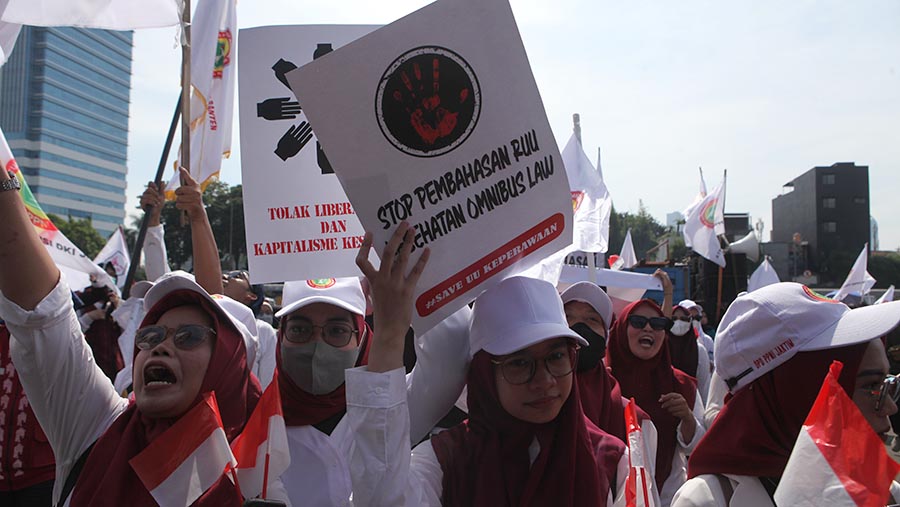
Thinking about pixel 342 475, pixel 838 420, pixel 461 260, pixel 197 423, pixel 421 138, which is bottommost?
pixel 342 475

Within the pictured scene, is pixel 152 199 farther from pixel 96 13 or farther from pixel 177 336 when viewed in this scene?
pixel 177 336

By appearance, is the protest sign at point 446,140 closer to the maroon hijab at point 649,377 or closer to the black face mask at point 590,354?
the black face mask at point 590,354

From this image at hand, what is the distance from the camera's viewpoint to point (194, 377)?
2.09 metres

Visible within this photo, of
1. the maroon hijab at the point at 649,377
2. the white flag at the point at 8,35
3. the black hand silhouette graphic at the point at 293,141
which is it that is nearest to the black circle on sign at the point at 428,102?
the black hand silhouette graphic at the point at 293,141

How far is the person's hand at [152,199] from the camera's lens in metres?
3.96

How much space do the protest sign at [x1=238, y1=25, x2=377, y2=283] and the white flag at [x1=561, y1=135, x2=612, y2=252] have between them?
10.5 ft

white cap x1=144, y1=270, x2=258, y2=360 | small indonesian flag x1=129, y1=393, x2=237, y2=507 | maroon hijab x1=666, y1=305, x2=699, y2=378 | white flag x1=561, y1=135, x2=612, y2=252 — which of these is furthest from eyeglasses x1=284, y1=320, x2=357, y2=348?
maroon hijab x1=666, y1=305, x2=699, y2=378

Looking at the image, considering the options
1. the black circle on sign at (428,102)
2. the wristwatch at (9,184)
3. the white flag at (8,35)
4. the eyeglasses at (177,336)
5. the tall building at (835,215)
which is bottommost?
the eyeglasses at (177,336)

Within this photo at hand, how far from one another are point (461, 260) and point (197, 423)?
0.87 m

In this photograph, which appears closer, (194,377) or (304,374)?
(194,377)

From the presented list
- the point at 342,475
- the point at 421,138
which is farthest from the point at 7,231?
the point at 342,475

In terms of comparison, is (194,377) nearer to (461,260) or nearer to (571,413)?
(461,260)

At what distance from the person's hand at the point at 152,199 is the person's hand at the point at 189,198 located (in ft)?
3.08

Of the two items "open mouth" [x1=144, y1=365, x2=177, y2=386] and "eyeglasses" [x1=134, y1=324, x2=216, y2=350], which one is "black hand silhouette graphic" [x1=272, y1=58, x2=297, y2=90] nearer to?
"eyeglasses" [x1=134, y1=324, x2=216, y2=350]
